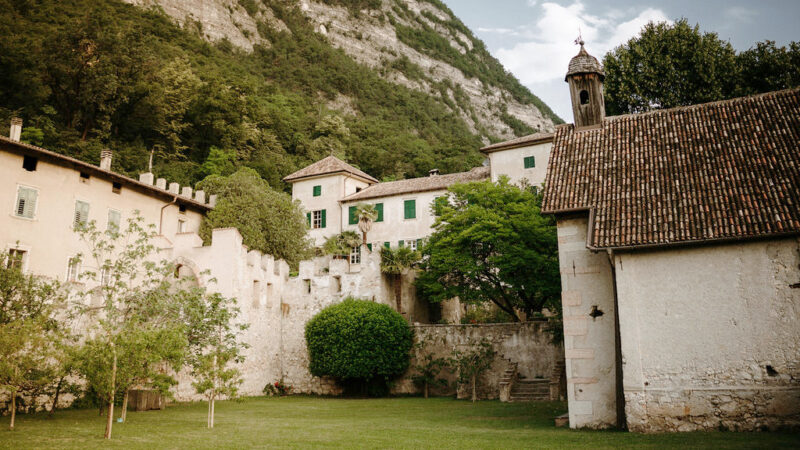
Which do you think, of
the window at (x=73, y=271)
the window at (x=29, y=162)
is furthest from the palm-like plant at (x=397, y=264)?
the window at (x=29, y=162)

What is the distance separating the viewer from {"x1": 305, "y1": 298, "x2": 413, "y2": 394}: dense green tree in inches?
992

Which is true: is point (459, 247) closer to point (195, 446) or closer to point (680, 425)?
point (680, 425)

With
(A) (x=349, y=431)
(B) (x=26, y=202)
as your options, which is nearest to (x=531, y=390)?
(A) (x=349, y=431)

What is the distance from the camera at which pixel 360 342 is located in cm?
2528

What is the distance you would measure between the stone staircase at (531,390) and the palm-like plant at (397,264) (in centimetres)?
845

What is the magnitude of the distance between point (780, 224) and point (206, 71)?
55366 millimetres

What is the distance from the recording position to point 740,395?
1177 centimetres

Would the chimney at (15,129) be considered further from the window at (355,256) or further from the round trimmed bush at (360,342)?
the window at (355,256)

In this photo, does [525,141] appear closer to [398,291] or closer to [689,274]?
[398,291]

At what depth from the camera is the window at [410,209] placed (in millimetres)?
42438

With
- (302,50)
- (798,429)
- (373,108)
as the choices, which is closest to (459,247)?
(798,429)

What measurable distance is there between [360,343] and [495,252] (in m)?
7.69

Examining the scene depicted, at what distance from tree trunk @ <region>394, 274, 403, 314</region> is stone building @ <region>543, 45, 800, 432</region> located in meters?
15.5

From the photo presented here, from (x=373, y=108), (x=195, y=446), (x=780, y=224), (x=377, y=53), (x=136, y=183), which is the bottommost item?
(x=195, y=446)
